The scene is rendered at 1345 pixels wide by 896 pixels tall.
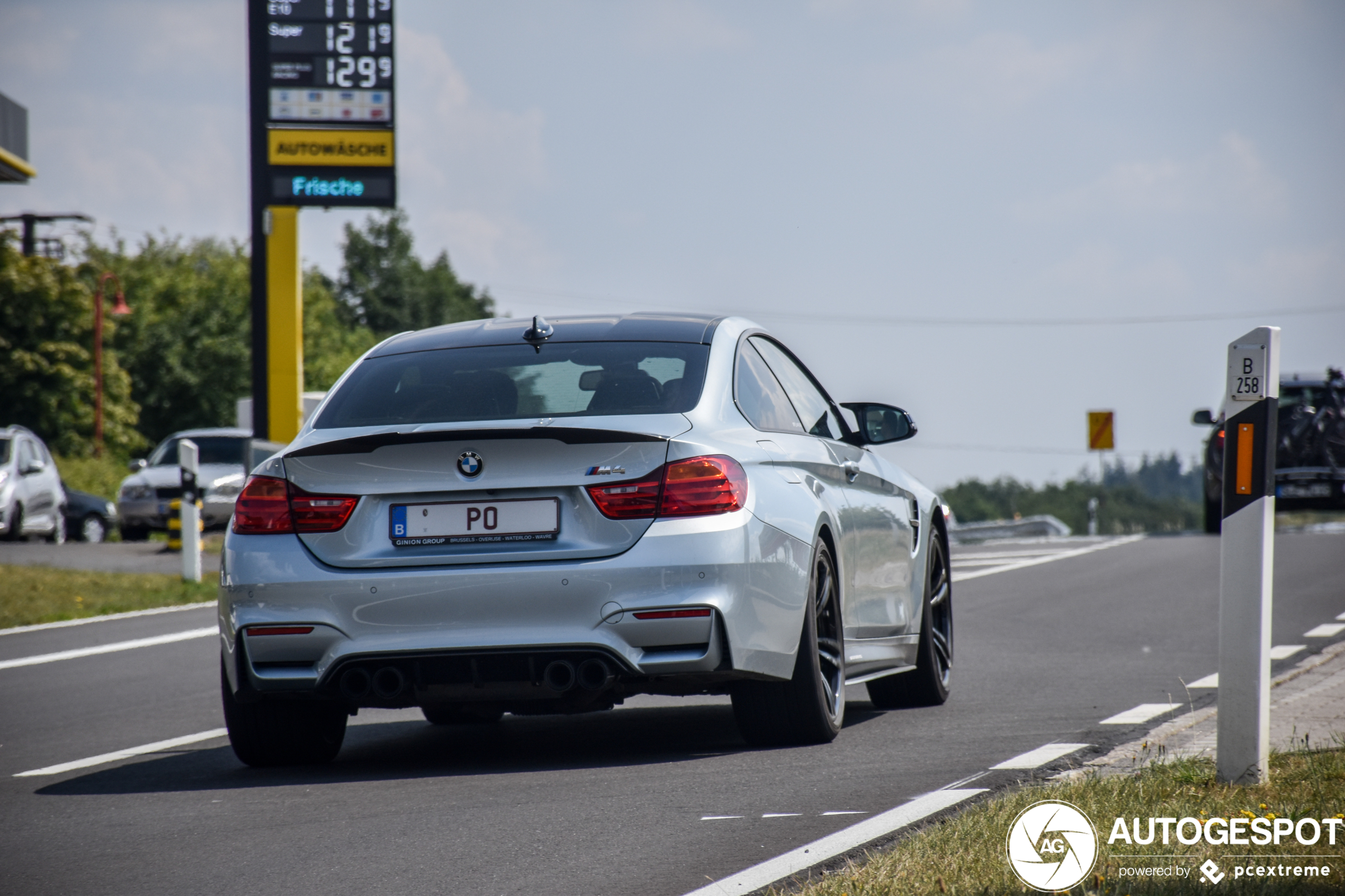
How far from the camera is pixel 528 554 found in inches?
236

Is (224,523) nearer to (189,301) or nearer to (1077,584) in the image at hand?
(1077,584)

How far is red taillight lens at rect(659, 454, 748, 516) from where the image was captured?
6.05 metres

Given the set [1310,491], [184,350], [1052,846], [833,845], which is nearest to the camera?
[1052,846]

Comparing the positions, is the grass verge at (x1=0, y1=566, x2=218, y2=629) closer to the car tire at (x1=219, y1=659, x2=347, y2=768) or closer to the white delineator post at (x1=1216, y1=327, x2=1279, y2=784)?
the car tire at (x1=219, y1=659, x2=347, y2=768)

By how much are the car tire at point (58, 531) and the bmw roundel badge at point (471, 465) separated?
82.7 feet

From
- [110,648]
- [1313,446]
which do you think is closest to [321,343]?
[1313,446]

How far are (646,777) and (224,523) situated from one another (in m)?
24.6

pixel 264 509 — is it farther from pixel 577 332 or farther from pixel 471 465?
pixel 577 332

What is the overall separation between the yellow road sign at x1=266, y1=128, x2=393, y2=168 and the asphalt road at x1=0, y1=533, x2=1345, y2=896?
12073 mm

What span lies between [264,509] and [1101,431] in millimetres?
36342

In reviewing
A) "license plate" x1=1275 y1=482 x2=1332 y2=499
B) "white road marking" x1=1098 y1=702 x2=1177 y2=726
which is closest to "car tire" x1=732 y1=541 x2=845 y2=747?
"white road marking" x1=1098 y1=702 x2=1177 y2=726

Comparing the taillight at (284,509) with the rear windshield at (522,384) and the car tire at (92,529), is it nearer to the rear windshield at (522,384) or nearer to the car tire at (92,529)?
the rear windshield at (522,384)

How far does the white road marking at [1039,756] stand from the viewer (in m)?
6.19

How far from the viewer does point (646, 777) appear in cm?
614
